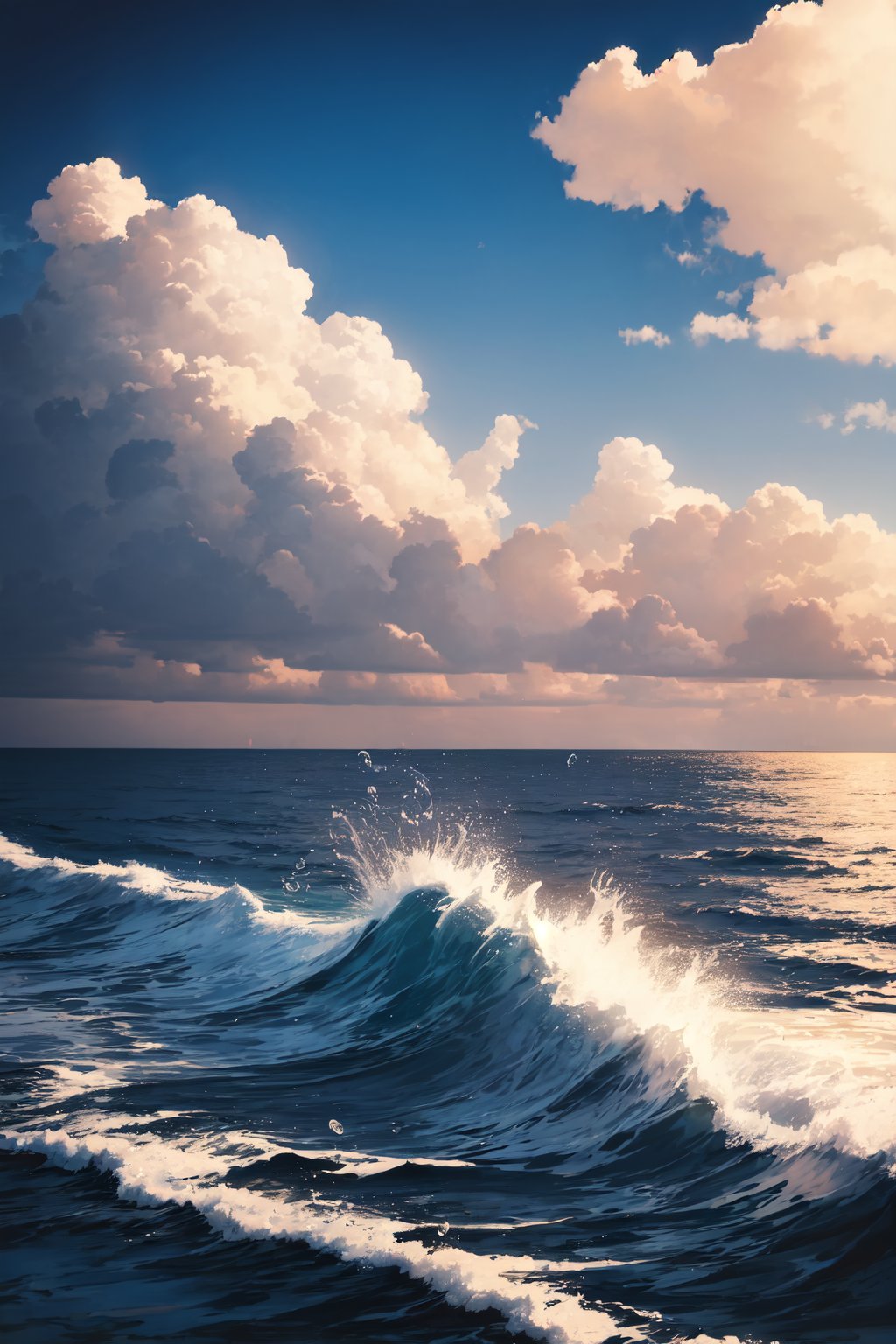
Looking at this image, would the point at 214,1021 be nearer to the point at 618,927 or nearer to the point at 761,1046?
the point at 761,1046

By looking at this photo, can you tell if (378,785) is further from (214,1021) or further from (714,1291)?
(714,1291)

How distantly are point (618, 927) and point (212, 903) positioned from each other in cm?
1070

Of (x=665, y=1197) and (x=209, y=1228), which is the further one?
(x=665, y=1197)

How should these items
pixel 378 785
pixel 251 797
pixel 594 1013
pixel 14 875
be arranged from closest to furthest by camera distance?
pixel 594 1013 < pixel 14 875 < pixel 251 797 < pixel 378 785

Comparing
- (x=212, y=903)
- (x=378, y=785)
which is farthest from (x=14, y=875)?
(x=378, y=785)

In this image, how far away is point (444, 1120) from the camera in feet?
37.3

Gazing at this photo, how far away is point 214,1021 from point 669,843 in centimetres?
3748

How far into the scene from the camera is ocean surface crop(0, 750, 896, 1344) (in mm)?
6656

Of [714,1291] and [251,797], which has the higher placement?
[714,1291]

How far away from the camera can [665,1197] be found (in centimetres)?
882

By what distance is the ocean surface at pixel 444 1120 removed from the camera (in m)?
Result: 6.66

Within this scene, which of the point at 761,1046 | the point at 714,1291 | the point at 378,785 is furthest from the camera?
the point at 378,785

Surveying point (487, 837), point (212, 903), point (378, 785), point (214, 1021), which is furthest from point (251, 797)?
point (214, 1021)

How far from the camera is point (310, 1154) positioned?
9438 millimetres
